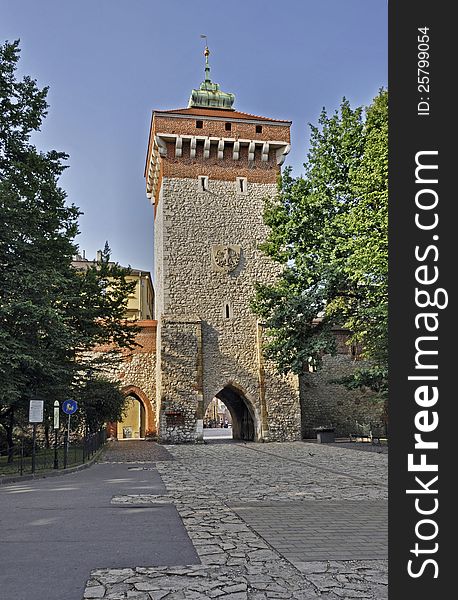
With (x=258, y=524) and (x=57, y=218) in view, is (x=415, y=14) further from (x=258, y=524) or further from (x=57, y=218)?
(x=57, y=218)

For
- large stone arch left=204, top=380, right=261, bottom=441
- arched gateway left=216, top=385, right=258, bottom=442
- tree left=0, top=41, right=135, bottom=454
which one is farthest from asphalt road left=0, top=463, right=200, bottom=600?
arched gateway left=216, top=385, right=258, bottom=442

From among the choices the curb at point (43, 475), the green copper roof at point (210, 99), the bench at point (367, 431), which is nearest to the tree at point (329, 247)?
the bench at point (367, 431)

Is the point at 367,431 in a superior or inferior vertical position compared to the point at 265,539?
inferior

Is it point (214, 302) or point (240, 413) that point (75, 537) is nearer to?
point (214, 302)

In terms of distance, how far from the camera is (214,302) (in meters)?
30.2

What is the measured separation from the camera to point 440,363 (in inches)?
110

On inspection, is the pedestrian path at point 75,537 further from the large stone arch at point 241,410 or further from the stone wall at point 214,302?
the large stone arch at point 241,410

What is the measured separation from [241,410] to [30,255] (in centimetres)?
1935

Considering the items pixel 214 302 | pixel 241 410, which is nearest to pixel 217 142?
pixel 214 302

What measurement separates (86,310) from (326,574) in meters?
16.4

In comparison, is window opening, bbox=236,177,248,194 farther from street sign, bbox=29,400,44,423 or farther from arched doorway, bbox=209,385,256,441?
street sign, bbox=29,400,44,423

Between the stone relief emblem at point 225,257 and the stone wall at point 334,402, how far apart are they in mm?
7198

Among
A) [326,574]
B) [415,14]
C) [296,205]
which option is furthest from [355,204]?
[415,14]

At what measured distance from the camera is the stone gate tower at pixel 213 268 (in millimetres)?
29047
